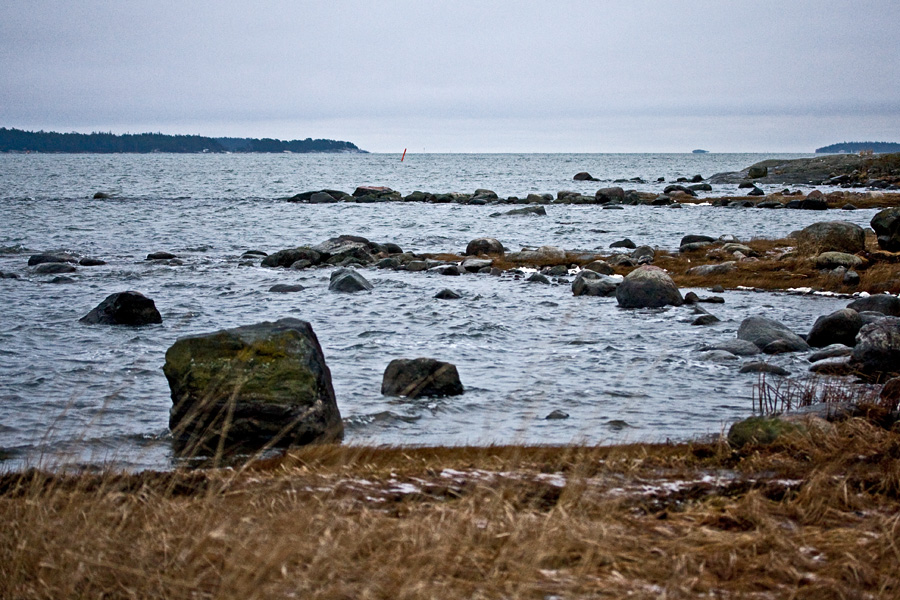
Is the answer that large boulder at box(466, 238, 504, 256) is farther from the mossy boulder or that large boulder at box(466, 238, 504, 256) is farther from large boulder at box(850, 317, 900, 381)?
the mossy boulder

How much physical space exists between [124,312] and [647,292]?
11323 millimetres

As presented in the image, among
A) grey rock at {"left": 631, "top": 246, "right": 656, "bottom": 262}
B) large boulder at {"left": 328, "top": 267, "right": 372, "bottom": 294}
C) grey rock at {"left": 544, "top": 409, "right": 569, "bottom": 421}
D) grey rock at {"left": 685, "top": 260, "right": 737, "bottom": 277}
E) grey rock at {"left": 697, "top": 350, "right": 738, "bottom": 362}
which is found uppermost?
grey rock at {"left": 631, "top": 246, "right": 656, "bottom": 262}

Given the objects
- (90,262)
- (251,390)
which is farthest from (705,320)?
(90,262)

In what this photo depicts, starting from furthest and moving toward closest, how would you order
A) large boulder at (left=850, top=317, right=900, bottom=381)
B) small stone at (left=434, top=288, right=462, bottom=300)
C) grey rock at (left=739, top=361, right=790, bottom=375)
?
small stone at (left=434, top=288, right=462, bottom=300) < grey rock at (left=739, top=361, right=790, bottom=375) < large boulder at (left=850, top=317, right=900, bottom=381)

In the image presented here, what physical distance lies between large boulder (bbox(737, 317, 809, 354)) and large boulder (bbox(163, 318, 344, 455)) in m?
7.92

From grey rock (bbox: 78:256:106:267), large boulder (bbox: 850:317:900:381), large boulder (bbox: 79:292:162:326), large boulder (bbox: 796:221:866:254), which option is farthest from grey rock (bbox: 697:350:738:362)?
grey rock (bbox: 78:256:106:267)

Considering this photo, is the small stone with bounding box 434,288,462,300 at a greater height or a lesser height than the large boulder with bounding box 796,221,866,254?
lesser

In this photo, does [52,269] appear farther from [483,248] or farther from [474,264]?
[483,248]

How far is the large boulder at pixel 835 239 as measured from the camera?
22094 mm

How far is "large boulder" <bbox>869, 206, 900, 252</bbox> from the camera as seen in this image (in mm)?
22109

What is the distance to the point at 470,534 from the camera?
14.2 ft

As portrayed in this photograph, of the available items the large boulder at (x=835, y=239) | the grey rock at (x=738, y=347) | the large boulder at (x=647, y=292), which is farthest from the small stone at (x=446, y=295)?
the large boulder at (x=835, y=239)

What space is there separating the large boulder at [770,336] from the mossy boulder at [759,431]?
19.3 feet

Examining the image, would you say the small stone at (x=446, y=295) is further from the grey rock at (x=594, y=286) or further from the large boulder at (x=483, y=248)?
the large boulder at (x=483, y=248)
